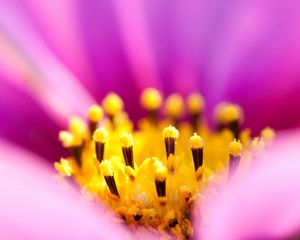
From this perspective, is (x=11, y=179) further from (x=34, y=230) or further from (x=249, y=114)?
(x=249, y=114)

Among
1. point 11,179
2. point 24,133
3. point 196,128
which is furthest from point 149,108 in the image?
point 11,179

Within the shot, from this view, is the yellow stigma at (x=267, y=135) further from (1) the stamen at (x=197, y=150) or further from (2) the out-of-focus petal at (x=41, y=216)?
(2) the out-of-focus petal at (x=41, y=216)

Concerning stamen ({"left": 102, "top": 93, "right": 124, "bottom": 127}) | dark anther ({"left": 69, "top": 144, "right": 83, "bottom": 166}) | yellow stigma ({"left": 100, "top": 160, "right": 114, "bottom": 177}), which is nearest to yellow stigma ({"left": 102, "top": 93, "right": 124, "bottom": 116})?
stamen ({"left": 102, "top": 93, "right": 124, "bottom": 127})

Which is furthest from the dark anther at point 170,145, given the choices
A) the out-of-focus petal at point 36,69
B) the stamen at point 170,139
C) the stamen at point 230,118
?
the out-of-focus petal at point 36,69

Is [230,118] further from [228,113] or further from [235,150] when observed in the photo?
[235,150]

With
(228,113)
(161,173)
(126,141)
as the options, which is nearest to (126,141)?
(126,141)

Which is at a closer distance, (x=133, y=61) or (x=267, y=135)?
(x=267, y=135)

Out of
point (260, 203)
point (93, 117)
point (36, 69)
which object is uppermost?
point (36, 69)

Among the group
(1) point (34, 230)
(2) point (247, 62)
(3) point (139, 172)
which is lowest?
(1) point (34, 230)
